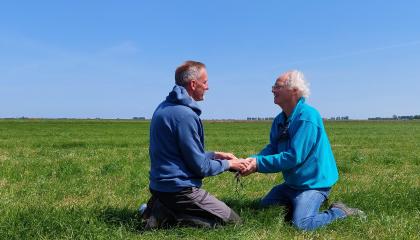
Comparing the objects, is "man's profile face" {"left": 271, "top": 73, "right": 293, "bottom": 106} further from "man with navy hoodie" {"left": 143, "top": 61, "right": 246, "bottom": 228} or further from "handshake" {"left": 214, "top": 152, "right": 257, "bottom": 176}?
"man with navy hoodie" {"left": 143, "top": 61, "right": 246, "bottom": 228}

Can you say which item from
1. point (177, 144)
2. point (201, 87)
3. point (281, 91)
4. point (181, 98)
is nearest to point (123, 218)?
point (177, 144)

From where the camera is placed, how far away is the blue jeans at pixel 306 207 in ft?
20.4

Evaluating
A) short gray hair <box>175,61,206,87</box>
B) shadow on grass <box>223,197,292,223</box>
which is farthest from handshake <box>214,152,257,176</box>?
short gray hair <box>175,61,206,87</box>

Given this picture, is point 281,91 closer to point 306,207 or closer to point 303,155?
point 303,155

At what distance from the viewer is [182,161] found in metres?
5.81

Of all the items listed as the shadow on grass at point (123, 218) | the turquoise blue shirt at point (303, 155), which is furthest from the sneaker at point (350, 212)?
the shadow on grass at point (123, 218)

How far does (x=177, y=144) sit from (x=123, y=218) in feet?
5.04

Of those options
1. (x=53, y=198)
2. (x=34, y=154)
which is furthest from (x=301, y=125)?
Result: (x=34, y=154)

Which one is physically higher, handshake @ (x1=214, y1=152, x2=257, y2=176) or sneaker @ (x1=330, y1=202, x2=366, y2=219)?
handshake @ (x1=214, y1=152, x2=257, y2=176)

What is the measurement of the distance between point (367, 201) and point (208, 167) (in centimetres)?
318

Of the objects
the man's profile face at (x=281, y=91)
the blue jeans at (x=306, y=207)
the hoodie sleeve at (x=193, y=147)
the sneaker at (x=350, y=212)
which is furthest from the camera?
the man's profile face at (x=281, y=91)

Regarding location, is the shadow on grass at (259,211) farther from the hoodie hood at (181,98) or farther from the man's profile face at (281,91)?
the hoodie hood at (181,98)

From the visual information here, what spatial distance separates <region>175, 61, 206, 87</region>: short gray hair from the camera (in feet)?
19.0

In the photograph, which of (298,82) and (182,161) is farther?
(298,82)
